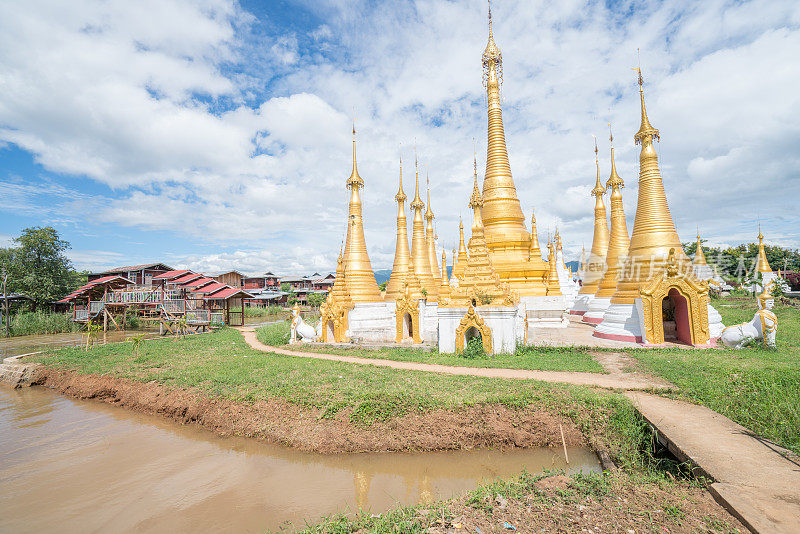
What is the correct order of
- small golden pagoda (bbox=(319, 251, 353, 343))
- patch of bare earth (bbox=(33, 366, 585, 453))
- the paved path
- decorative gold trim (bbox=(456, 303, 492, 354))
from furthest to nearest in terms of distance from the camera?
1. small golden pagoda (bbox=(319, 251, 353, 343))
2. decorative gold trim (bbox=(456, 303, 492, 354))
3. patch of bare earth (bbox=(33, 366, 585, 453))
4. the paved path

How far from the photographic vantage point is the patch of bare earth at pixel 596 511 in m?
4.55

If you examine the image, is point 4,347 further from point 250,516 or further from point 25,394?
point 250,516

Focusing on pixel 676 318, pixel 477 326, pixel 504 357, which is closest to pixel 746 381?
pixel 504 357

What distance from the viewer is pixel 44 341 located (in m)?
27.8

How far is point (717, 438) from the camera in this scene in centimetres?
672

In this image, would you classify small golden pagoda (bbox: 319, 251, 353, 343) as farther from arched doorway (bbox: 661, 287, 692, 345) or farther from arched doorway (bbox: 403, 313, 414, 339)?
arched doorway (bbox: 661, 287, 692, 345)

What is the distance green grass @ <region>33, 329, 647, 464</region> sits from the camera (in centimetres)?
827

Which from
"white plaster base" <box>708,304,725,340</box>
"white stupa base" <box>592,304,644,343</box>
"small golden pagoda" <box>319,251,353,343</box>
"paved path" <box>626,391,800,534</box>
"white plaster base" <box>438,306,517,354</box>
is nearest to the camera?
"paved path" <box>626,391,800,534</box>

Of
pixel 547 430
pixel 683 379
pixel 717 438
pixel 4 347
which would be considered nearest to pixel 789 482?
pixel 717 438

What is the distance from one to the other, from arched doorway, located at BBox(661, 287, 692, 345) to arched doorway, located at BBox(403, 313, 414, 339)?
11.8 m

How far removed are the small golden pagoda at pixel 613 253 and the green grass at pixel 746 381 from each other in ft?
28.0

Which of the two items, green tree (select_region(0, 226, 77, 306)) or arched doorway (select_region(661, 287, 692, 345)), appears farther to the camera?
green tree (select_region(0, 226, 77, 306))

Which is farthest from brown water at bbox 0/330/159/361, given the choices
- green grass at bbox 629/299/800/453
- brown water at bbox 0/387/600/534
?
green grass at bbox 629/299/800/453

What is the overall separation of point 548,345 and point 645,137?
11.6 m
